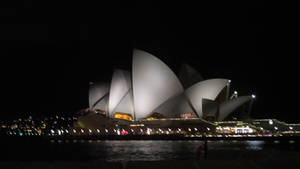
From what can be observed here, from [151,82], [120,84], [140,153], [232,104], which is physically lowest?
[140,153]

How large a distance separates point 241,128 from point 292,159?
6299 cm

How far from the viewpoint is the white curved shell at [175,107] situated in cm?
6255

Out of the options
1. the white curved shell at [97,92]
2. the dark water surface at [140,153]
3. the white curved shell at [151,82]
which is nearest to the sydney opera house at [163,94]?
the white curved shell at [151,82]

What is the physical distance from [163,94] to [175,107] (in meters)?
5.30

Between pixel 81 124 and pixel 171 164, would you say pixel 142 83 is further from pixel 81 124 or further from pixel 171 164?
pixel 171 164

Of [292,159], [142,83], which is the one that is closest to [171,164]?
[292,159]

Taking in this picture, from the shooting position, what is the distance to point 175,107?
6481 centimetres

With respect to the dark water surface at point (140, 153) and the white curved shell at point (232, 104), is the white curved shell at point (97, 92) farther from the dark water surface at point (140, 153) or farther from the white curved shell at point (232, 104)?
the dark water surface at point (140, 153)

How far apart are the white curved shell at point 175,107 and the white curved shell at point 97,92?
13081 mm

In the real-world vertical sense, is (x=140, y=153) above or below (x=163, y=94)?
below

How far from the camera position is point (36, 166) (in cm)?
700

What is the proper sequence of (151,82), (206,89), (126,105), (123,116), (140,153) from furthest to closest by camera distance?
(123,116)
(126,105)
(206,89)
(151,82)
(140,153)

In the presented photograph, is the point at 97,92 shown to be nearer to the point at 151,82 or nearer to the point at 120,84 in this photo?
the point at 120,84

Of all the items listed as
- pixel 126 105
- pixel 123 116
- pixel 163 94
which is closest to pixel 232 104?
pixel 163 94
